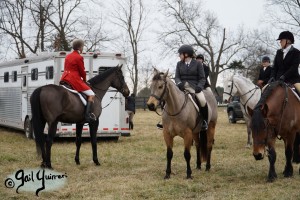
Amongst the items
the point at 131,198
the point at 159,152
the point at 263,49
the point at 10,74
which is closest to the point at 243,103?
the point at 159,152

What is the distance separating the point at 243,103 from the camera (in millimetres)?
12578

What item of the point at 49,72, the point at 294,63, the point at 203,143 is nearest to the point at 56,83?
the point at 49,72

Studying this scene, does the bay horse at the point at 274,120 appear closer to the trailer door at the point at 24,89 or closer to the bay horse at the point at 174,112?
the bay horse at the point at 174,112

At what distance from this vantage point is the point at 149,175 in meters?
8.41

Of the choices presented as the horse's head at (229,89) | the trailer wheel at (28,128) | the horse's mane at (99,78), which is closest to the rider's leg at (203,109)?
the horse's mane at (99,78)

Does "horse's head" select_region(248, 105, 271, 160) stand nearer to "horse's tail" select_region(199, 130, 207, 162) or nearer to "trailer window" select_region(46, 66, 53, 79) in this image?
"horse's tail" select_region(199, 130, 207, 162)

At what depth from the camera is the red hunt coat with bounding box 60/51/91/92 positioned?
939cm

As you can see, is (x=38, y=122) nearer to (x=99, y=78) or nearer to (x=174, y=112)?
(x=99, y=78)

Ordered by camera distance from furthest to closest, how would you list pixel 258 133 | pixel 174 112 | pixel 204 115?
pixel 204 115 < pixel 174 112 < pixel 258 133

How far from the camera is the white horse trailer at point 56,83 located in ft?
45.2

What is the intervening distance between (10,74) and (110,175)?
11.2 metres

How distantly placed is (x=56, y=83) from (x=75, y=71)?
4300mm

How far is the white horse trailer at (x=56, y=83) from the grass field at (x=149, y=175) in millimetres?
1297

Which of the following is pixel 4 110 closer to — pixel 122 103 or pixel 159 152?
pixel 122 103
